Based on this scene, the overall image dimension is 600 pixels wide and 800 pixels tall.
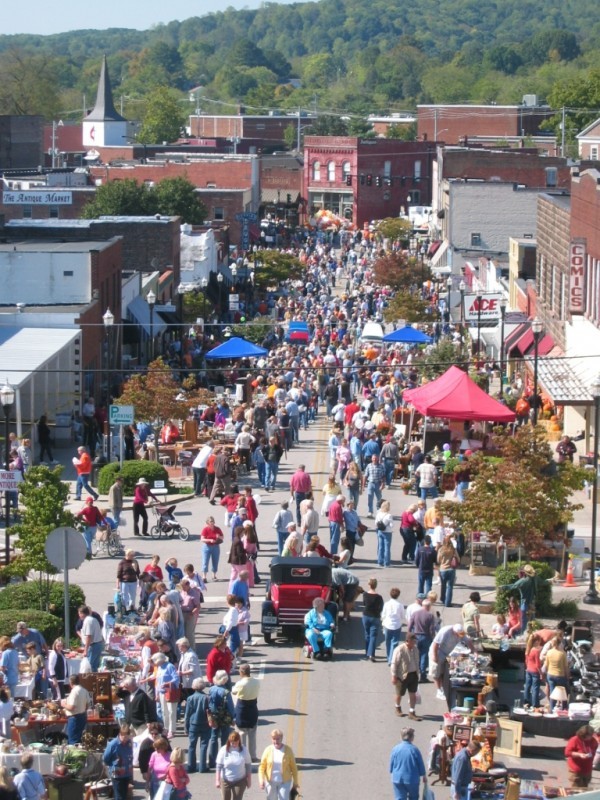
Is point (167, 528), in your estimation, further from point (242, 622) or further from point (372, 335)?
point (372, 335)

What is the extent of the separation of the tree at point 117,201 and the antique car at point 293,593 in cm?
6226

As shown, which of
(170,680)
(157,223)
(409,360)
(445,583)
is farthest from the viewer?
(157,223)

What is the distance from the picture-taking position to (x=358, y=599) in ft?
83.5

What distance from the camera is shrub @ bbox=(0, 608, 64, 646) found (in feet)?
68.3

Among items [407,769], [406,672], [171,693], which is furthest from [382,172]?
[407,769]

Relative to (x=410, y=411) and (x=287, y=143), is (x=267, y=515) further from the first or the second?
(x=287, y=143)

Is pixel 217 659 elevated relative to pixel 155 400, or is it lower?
elevated

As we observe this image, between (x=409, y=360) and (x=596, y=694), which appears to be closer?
(x=596, y=694)

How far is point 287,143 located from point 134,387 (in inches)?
5967

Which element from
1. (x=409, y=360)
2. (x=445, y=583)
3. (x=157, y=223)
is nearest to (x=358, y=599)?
(x=445, y=583)

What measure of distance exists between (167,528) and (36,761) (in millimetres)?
12812

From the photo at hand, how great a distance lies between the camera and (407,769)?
16.0 metres

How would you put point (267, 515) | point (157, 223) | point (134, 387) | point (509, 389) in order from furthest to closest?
point (157, 223) < point (509, 389) < point (134, 387) < point (267, 515)

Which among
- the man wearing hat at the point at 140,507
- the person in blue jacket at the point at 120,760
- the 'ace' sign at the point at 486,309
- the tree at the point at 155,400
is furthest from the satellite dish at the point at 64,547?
the 'ace' sign at the point at 486,309
